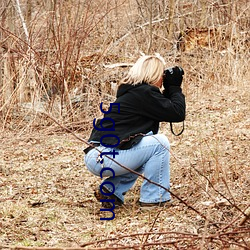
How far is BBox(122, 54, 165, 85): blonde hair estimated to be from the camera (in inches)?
163

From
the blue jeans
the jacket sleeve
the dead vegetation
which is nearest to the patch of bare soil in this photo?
the dead vegetation

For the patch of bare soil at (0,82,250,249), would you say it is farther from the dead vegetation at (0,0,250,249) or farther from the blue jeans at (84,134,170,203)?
the blue jeans at (84,134,170,203)

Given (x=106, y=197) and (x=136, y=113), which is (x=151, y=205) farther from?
(x=136, y=113)

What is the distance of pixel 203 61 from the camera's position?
9039mm

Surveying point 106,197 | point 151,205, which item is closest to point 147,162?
point 151,205

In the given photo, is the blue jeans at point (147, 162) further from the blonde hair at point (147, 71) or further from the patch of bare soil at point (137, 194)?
the blonde hair at point (147, 71)

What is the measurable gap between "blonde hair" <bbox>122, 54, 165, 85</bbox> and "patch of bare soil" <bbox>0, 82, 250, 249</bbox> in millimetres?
666

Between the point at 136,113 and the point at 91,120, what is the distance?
3.19 m

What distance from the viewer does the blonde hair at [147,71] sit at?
4148 millimetres

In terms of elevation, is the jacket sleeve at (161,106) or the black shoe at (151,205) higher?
A: the jacket sleeve at (161,106)

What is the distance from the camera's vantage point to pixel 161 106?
4.14 metres

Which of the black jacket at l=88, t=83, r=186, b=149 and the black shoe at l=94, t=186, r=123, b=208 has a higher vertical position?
the black jacket at l=88, t=83, r=186, b=149

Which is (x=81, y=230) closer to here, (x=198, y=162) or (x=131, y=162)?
(x=131, y=162)

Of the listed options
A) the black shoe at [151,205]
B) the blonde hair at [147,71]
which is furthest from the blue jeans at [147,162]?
the blonde hair at [147,71]
